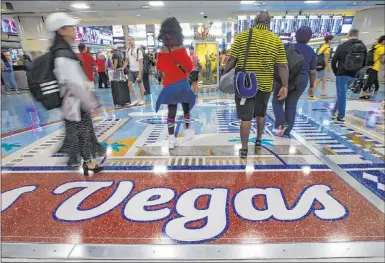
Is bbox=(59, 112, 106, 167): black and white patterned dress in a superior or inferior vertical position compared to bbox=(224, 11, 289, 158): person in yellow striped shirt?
inferior

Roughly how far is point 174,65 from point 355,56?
3.08m

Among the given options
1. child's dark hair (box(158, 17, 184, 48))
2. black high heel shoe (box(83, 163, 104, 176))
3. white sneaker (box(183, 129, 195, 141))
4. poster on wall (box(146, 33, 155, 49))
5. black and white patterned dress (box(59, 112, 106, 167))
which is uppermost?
poster on wall (box(146, 33, 155, 49))

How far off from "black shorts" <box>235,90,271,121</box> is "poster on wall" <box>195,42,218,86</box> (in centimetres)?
683

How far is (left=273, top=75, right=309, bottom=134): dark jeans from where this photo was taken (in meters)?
3.59

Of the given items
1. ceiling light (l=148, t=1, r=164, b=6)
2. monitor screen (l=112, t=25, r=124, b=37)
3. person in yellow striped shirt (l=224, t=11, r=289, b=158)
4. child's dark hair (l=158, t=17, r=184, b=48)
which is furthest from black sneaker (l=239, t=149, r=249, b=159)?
monitor screen (l=112, t=25, r=124, b=37)

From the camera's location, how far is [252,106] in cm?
Result: 286

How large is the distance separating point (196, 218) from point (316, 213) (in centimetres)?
91

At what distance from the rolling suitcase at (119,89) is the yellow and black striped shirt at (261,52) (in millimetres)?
4309

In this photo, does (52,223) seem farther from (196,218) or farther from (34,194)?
(196,218)

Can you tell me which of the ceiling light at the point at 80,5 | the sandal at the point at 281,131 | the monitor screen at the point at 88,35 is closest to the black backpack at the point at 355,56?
the sandal at the point at 281,131

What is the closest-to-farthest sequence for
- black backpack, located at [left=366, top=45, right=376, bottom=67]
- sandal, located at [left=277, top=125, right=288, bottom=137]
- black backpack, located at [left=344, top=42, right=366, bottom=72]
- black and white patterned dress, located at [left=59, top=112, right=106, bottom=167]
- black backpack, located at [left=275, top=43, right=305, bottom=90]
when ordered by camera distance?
black and white patterned dress, located at [left=59, top=112, right=106, bottom=167] → black backpack, located at [left=275, top=43, right=305, bottom=90] → sandal, located at [left=277, top=125, right=288, bottom=137] → black backpack, located at [left=344, top=42, right=366, bottom=72] → black backpack, located at [left=366, top=45, right=376, bottom=67]

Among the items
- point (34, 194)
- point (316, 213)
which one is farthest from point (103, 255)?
point (316, 213)

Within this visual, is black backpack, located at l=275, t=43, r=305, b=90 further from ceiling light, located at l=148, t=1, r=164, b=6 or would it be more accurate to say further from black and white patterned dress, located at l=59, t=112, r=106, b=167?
ceiling light, located at l=148, t=1, r=164, b=6

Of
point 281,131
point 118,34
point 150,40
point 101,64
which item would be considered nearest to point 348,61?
point 281,131
